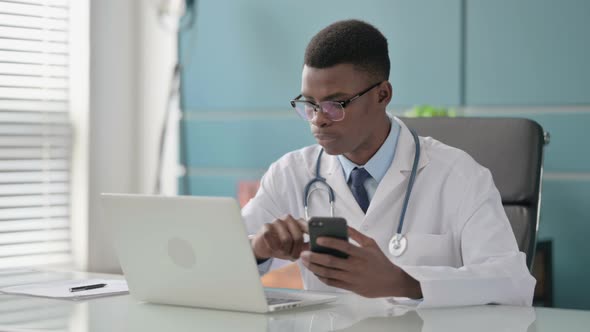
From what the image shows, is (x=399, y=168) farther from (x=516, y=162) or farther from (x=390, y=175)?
(x=516, y=162)

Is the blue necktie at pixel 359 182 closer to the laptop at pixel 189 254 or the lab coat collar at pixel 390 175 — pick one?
the lab coat collar at pixel 390 175

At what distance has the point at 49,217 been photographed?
436 centimetres

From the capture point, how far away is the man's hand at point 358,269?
1523 millimetres

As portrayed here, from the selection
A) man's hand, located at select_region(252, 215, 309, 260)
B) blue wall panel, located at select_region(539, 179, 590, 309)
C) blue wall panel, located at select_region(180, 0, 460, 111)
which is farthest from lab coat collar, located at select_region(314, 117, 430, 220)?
blue wall panel, located at select_region(180, 0, 460, 111)

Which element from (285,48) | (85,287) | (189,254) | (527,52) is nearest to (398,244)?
(189,254)

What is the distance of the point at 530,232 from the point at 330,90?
1.89ft

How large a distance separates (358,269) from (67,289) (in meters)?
0.68

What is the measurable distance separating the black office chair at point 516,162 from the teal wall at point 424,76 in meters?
1.38

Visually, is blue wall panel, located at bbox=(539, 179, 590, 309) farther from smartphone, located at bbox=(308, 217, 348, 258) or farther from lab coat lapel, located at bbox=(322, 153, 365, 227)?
smartphone, located at bbox=(308, 217, 348, 258)

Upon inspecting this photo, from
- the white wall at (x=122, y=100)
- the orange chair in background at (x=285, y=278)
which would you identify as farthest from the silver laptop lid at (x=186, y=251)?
the white wall at (x=122, y=100)

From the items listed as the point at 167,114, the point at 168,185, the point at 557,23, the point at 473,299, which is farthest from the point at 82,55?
the point at 473,299

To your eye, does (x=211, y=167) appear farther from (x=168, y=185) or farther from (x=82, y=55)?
(x=82, y=55)

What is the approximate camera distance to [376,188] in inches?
83.1

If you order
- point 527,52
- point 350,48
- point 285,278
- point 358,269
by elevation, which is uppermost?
point 527,52
